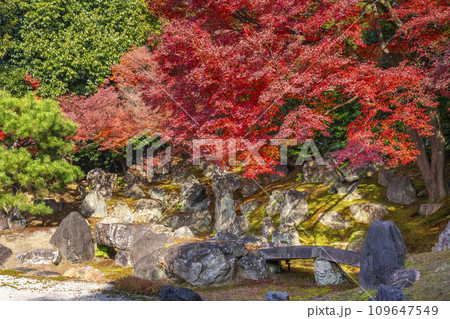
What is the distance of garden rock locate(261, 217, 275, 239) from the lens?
1399cm

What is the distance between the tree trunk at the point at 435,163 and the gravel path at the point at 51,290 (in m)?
9.22

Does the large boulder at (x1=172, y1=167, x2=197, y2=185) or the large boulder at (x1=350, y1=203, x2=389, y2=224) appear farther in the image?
the large boulder at (x1=172, y1=167, x2=197, y2=185)

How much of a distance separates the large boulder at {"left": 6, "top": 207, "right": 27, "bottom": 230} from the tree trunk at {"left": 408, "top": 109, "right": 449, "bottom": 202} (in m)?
15.5

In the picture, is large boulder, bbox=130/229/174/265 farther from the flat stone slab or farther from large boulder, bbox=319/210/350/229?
large boulder, bbox=319/210/350/229

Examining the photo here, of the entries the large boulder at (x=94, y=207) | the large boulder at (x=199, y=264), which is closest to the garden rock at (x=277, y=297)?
the large boulder at (x=199, y=264)

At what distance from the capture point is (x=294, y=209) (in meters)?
13.8

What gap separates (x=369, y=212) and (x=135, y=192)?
12.5 metres

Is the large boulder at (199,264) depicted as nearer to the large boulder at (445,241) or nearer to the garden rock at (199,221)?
the large boulder at (445,241)

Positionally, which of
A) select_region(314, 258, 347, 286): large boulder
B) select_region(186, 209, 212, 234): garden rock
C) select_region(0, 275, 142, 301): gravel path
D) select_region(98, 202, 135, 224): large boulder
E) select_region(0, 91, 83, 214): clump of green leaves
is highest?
select_region(0, 91, 83, 214): clump of green leaves

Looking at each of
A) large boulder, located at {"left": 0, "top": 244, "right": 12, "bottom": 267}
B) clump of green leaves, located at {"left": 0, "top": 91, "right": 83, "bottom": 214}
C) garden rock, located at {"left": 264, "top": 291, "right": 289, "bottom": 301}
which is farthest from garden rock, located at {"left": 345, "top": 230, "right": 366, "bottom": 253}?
large boulder, located at {"left": 0, "top": 244, "right": 12, "bottom": 267}

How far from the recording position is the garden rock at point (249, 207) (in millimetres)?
16453

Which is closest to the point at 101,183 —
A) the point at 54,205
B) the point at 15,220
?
the point at 54,205

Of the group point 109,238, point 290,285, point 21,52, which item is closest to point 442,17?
point 290,285
